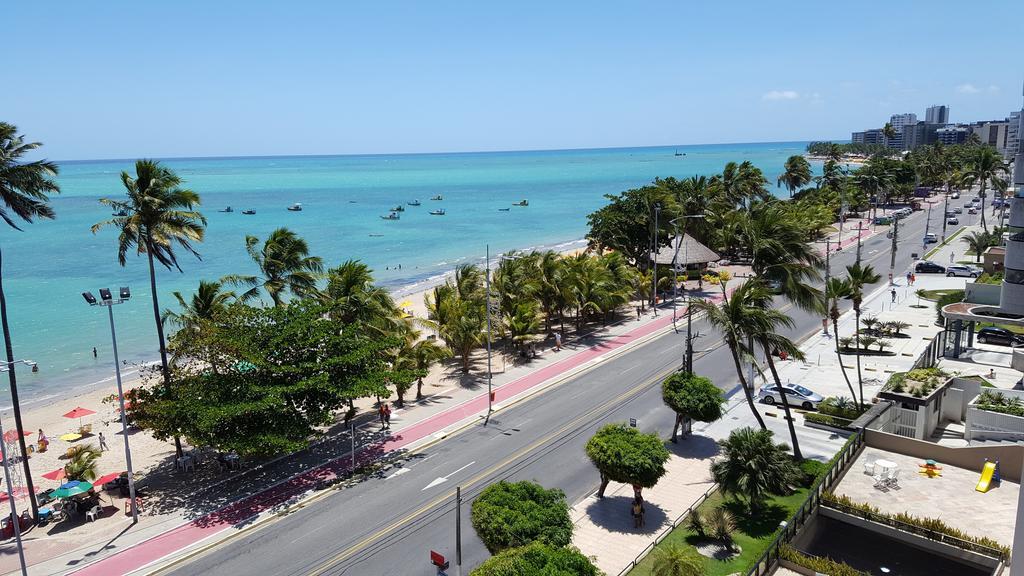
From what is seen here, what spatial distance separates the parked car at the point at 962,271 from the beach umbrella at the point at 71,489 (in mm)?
64944

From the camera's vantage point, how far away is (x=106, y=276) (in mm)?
81562

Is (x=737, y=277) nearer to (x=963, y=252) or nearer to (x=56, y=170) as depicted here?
(x=963, y=252)

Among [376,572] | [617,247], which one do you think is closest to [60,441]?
[376,572]

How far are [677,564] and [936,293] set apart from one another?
155 feet

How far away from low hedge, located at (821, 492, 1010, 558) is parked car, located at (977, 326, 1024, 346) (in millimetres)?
26572

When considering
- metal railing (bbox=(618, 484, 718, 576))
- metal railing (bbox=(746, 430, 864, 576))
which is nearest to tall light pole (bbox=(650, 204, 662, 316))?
metal railing (bbox=(618, 484, 718, 576))

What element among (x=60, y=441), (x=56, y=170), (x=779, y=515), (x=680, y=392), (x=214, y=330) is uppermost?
(x=56, y=170)

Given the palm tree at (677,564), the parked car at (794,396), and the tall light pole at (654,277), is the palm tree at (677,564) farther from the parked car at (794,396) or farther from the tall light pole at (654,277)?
the tall light pole at (654,277)

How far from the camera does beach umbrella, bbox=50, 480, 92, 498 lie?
2300 cm

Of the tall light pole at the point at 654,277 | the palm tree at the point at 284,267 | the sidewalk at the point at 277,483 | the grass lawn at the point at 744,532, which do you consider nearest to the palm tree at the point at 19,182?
the sidewalk at the point at 277,483

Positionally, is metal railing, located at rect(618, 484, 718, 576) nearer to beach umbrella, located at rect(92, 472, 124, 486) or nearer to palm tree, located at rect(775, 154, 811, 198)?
beach umbrella, located at rect(92, 472, 124, 486)

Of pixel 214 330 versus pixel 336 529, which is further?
pixel 214 330

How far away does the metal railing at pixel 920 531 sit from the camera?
1639 cm

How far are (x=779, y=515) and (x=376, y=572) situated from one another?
1284cm
